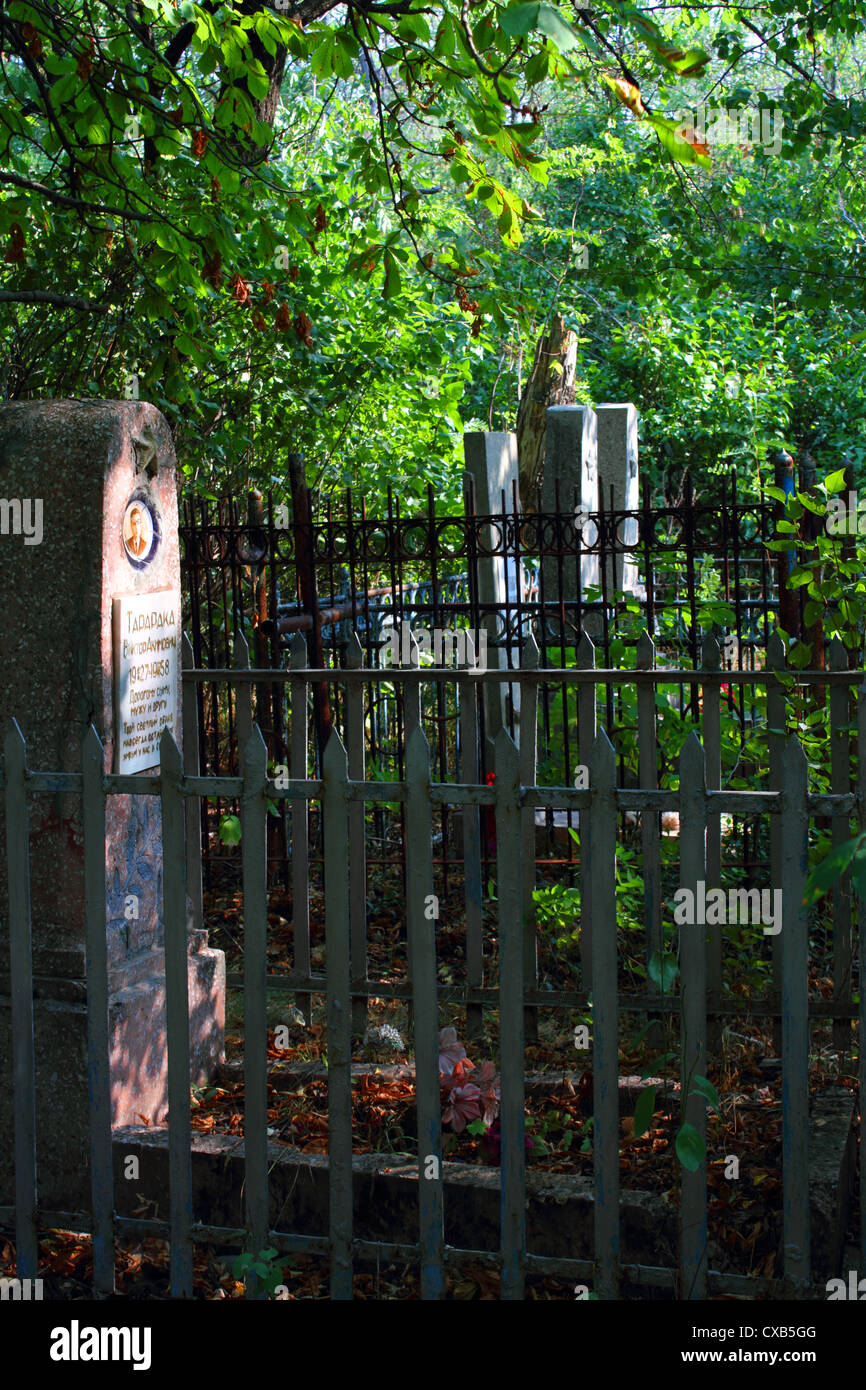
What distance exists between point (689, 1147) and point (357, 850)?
2287mm

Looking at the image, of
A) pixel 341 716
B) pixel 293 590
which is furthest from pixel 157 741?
pixel 293 590

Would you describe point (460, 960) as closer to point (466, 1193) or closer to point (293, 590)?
point (466, 1193)

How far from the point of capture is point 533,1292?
2949mm

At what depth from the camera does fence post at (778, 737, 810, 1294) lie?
2420mm

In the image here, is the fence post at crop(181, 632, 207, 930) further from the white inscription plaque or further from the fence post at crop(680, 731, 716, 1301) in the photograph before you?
the fence post at crop(680, 731, 716, 1301)

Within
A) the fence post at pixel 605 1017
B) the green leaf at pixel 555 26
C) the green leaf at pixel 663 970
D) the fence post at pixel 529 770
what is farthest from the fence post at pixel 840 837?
the green leaf at pixel 555 26

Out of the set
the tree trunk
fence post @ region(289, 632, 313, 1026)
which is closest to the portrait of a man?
fence post @ region(289, 632, 313, 1026)

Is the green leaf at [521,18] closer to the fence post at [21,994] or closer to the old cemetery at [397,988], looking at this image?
the old cemetery at [397,988]

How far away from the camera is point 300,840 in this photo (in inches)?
183

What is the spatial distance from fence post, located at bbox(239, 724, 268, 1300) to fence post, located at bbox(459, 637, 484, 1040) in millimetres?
1648

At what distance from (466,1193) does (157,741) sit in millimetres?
1691

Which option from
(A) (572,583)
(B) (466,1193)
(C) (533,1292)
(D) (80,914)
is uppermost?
(A) (572,583)

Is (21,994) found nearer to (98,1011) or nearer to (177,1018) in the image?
(98,1011)

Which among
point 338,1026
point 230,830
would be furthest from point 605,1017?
point 230,830
